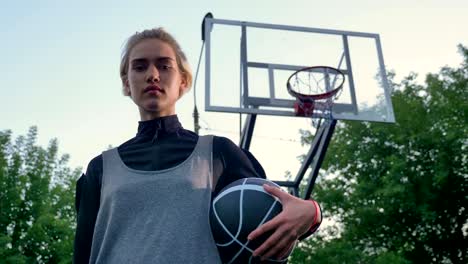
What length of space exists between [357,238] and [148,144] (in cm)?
1586

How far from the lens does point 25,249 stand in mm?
16734

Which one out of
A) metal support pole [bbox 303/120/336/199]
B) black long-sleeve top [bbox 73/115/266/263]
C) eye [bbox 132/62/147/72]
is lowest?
black long-sleeve top [bbox 73/115/266/263]

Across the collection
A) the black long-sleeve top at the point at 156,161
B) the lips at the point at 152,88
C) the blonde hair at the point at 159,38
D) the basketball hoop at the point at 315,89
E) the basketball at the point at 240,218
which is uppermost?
the basketball hoop at the point at 315,89

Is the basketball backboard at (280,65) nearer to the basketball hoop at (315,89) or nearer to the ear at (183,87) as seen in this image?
the basketball hoop at (315,89)

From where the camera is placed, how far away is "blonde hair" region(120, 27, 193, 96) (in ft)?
7.20

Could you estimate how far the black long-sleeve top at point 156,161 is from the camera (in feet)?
6.25

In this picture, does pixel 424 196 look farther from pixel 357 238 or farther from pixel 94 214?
pixel 94 214

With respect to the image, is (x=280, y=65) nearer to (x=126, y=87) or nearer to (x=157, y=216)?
(x=126, y=87)

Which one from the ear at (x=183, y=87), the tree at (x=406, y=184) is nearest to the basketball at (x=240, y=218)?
the ear at (x=183, y=87)

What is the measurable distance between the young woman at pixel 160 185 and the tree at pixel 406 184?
44.9 ft

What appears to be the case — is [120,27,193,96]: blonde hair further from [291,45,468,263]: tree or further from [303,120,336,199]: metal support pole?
[291,45,468,263]: tree

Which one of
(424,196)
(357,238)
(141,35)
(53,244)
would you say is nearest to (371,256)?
(357,238)

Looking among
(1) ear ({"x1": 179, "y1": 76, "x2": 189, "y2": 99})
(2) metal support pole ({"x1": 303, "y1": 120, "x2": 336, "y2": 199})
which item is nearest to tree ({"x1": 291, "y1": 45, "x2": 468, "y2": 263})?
(2) metal support pole ({"x1": 303, "y1": 120, "x2": 336, "y2": 199})

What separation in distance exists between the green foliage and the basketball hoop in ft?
37.5
